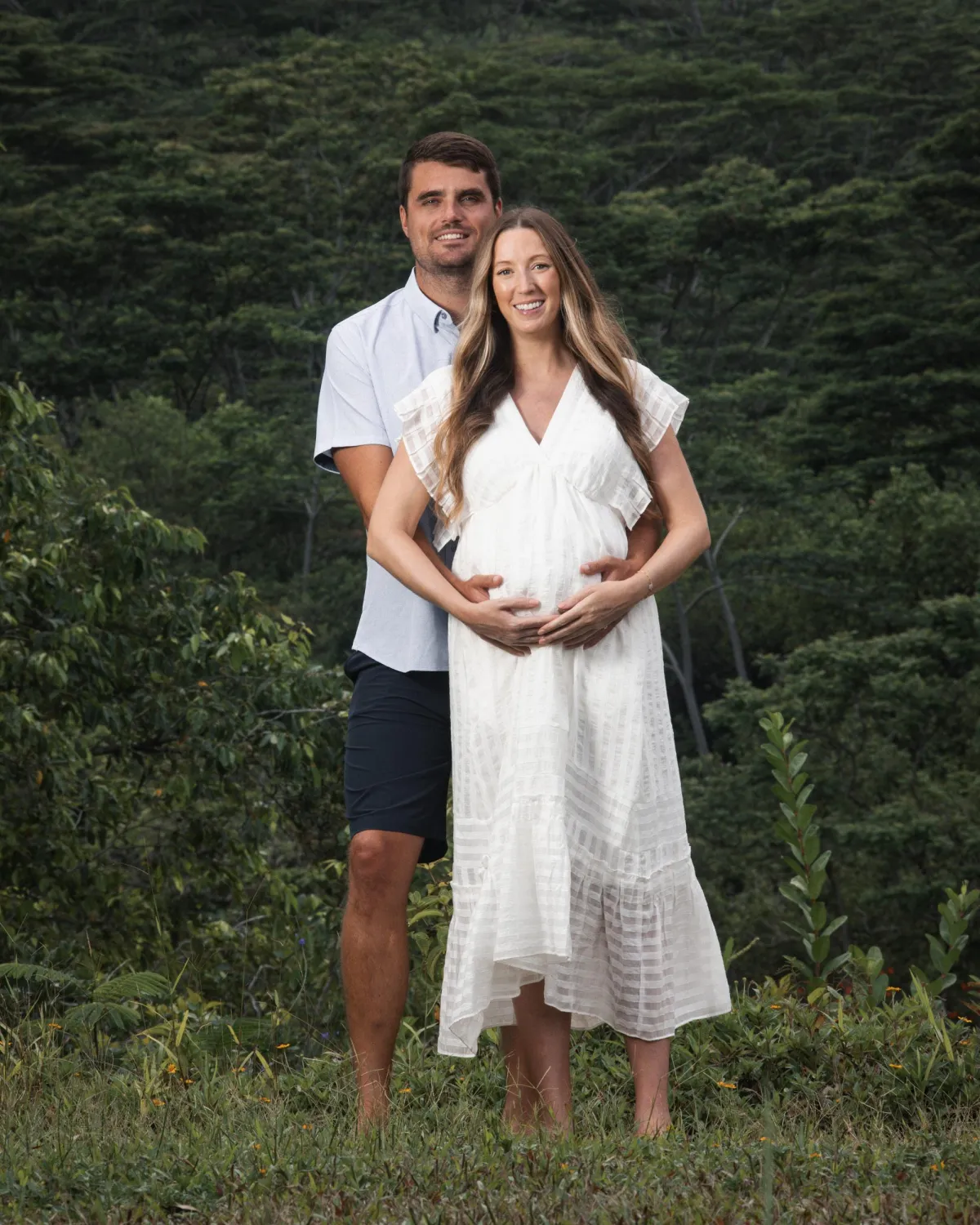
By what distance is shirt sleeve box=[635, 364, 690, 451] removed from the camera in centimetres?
289

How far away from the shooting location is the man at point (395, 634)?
287 cm

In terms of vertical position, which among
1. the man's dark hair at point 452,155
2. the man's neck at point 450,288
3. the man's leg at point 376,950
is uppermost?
the man's dark hair at point 452,155

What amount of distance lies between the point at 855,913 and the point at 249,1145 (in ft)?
57.6

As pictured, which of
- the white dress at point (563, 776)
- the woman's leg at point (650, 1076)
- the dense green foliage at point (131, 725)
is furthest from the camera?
the dense green foliage at point (131, 725)

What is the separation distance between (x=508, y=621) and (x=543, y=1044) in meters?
0.73

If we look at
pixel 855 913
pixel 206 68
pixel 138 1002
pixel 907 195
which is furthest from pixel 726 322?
pixel 138 1002

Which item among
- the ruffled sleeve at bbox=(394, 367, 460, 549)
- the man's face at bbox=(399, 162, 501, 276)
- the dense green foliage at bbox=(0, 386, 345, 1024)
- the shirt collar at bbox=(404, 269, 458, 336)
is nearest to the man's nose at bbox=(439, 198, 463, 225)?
the man's face at bbox=(399, 162, 501, 276)

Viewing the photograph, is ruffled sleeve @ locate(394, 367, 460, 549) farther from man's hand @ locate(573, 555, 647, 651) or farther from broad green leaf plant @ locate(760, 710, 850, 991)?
broad green leaf plant @ locate(760, 710, 850, 991)

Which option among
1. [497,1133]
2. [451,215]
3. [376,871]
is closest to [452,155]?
[451,215]

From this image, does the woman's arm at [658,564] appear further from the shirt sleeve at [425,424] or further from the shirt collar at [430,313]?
the shirt collar at [430,313]

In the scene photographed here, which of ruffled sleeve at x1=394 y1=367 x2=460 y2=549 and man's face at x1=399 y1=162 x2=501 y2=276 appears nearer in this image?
ruffled sleeve at x1=394 y1=367 x2=460 y2=549

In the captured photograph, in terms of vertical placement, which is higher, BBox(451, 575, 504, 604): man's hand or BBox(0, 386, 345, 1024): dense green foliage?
BBox(451, 575, 504, 604): man's hand

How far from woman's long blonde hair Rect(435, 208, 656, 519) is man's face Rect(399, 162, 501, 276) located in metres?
0.24

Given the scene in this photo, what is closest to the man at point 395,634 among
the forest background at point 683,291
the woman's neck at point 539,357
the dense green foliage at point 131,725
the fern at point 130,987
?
the woman's neck at point 539,357
